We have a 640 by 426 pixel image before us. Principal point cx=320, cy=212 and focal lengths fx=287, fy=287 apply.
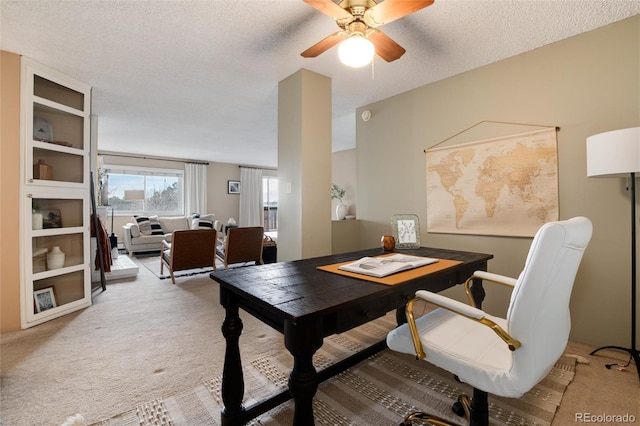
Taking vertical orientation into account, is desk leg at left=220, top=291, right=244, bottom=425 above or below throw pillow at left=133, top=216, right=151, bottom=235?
below

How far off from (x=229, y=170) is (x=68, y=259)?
5762 millimetres

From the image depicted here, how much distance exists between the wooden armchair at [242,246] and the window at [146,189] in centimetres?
346

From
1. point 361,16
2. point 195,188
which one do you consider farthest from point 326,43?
point 195,188

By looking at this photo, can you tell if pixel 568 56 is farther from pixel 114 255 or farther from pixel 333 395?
pixel 114 255

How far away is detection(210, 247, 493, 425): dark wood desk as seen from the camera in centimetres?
92

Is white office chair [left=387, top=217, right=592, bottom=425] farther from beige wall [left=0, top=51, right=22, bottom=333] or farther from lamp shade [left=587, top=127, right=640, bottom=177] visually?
beige wall [left=0, top=51, right=22, bottom=333]

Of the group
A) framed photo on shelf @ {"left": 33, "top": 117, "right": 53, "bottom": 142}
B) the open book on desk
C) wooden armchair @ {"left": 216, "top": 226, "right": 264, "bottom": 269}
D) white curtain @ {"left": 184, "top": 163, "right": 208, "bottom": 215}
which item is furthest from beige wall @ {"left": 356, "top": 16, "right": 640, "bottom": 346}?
white curtain @ {"left": 184, "top": 163, "right": 208, "bottom": 215}

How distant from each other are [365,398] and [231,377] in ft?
2.41

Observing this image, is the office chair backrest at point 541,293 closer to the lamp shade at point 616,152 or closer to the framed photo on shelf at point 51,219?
the lamp shade at point 616,152

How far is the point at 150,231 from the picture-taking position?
6.30m

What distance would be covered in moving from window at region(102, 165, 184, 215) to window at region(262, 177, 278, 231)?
2.46 m

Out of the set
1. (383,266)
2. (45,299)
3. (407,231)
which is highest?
(407,231)

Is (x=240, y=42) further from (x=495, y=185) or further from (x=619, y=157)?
(x=619, y=157)

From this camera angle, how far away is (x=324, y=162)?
2.86 metres
